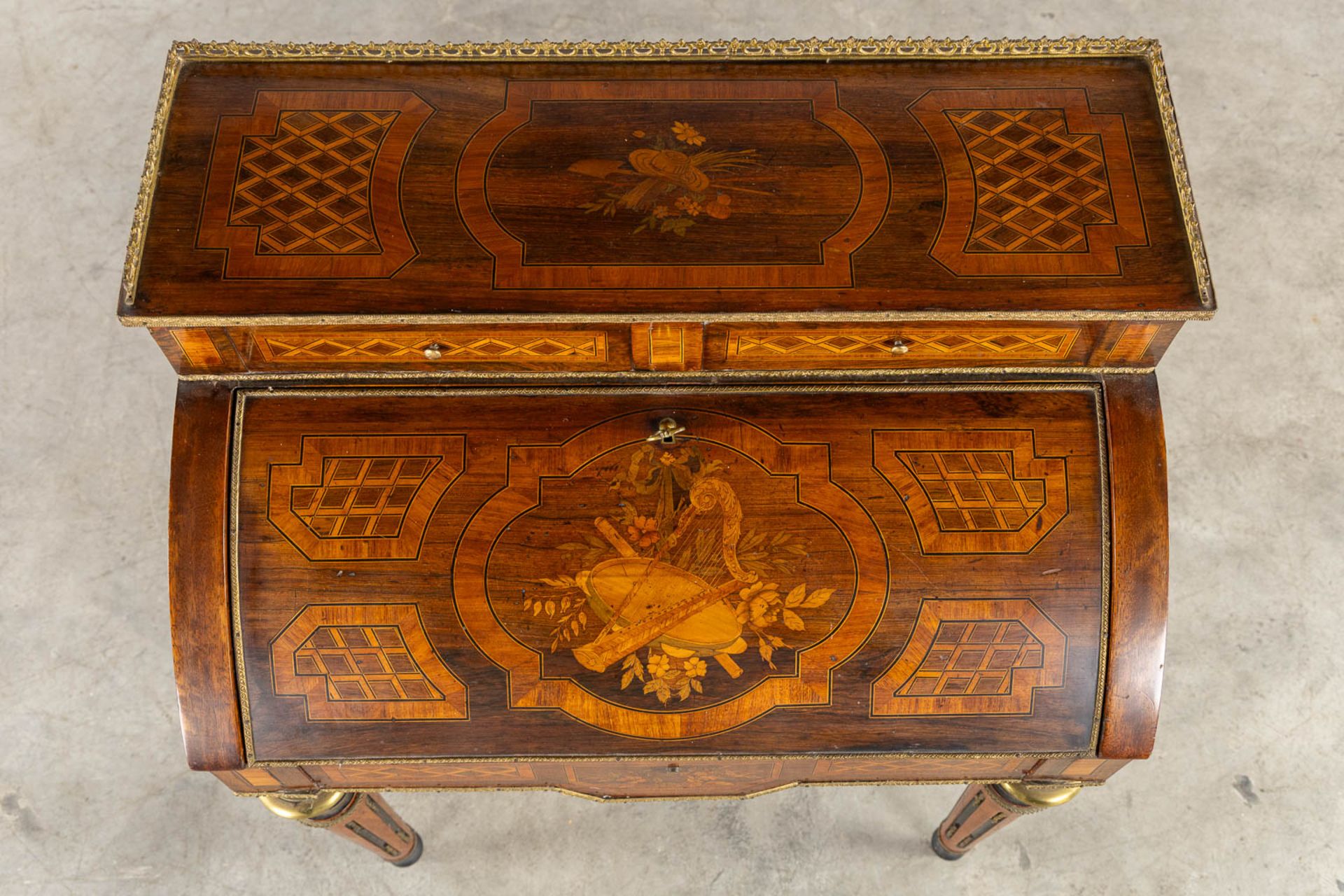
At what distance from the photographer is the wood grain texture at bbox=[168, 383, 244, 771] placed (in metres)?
→ 2.35

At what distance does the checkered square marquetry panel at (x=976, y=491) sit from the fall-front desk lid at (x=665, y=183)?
418mm

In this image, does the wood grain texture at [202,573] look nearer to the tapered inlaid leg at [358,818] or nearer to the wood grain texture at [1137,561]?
the tapered inlaid leg at [358,818]

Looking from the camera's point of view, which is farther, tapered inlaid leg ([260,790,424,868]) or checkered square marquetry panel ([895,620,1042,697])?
tapered inlaid leg ([260,790,424,868])

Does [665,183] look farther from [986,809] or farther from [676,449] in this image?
[986,809]

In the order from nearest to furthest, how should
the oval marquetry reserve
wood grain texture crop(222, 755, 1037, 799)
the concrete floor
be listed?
the oval marquetry reserve < wood grain texture crop(222, 755, 1037, 799) < the concrete floor

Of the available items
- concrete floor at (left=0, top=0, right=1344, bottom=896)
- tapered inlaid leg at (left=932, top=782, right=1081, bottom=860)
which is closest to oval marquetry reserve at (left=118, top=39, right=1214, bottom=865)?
tapered inlaid leg at (left=932, top=782, right=1081, bottom=860)

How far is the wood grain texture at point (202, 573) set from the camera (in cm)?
235

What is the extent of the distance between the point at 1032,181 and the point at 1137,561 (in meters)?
0.98

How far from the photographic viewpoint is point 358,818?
294cm

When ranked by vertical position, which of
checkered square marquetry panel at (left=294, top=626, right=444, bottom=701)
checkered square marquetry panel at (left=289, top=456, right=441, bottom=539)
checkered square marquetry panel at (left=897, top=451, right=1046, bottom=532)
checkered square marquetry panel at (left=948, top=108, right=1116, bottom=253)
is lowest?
checkered square marquetry panel at (left=294, top=626, right=444, bottom=701)

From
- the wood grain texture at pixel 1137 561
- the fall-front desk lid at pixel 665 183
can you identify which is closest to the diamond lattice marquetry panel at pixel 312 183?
the fall-front desk lid at pixel 665 183

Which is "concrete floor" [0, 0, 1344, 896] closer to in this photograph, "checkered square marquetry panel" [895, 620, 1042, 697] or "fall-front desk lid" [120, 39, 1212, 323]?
"checkered square marquetry panel" [895, 620, 1042, 697]

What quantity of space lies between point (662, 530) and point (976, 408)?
0.87m

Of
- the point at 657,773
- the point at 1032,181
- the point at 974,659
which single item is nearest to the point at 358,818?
the point at 657,773
